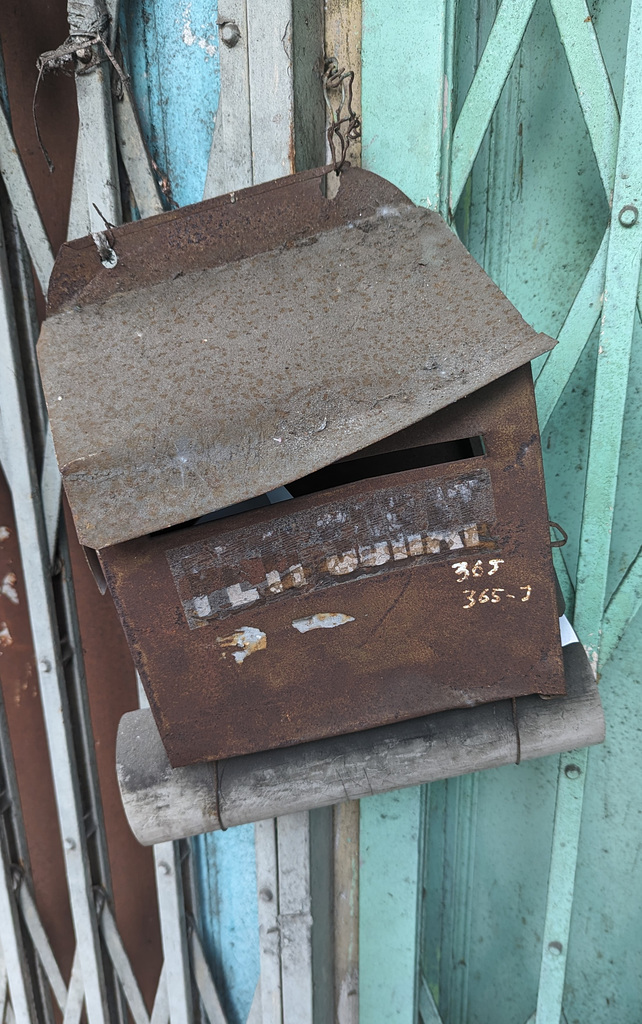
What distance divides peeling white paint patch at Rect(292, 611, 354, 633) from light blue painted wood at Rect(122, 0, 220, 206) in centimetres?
68

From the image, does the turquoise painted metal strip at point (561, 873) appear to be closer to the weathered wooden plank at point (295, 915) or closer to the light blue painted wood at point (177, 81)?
the weathered wooden plank at point (295, 915)

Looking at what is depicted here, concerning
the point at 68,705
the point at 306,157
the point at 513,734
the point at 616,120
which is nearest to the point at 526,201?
the point at 616,120

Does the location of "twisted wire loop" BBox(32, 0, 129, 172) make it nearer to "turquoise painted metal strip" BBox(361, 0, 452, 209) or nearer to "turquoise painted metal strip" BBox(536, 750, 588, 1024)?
"turquoise painted metal strip" BBox(361, 0, 452, 209)

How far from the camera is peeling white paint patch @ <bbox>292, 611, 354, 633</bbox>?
25.7 inches

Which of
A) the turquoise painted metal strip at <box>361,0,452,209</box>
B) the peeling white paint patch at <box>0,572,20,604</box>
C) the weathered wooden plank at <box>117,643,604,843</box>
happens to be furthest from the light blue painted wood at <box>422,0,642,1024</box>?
the peeling white paint patch at <box>0,572,20,604</box>

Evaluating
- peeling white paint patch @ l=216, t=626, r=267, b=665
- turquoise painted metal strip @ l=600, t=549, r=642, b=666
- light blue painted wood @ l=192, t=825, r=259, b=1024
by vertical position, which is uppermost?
peeling white paint patch @ l=216, t=626, r=267, b=665

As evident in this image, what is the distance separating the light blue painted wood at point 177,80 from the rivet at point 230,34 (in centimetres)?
7

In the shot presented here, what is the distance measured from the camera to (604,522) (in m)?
0.88

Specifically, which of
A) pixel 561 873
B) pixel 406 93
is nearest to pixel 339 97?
pixel 406 93

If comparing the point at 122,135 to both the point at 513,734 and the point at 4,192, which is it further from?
the point at 513,734

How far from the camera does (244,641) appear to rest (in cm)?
65

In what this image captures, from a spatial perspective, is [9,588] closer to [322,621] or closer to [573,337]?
[322,621]

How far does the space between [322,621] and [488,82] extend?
75cm

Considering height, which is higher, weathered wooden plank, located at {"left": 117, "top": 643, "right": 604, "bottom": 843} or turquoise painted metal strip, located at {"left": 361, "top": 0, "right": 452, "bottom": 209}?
turquoise painted metal strip, located at {"left": 361, "top": 0, "right": 452, "bottom": 209}
